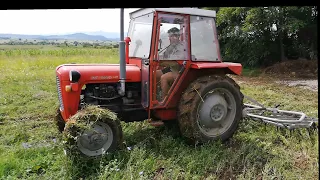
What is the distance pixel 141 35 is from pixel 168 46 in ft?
1.53

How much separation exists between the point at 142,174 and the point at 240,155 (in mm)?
1247

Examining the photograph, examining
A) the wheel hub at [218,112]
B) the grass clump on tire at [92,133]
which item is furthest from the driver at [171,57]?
the grass clump on tire at [92,133]

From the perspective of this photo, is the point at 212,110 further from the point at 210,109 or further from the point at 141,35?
the point at 141,35

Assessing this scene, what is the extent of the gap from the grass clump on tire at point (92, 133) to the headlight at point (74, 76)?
37cm

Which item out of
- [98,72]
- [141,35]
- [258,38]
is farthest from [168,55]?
[258,38]

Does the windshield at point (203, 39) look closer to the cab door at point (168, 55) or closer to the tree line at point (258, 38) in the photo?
the cab door at point (168, 55)

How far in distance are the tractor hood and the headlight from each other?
0.20ft

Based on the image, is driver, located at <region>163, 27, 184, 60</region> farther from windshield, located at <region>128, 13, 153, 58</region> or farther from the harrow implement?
the harrow implement

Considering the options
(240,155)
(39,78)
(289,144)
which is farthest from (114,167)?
(39,78)

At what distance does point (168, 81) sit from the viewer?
400 cm

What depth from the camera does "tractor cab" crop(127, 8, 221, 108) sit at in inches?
150

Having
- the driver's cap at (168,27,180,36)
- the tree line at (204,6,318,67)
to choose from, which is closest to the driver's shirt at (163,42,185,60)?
the driver's cap at (168,27,180,36)

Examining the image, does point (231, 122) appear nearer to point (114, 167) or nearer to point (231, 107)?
point (231, 107)

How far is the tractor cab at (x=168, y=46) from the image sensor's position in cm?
380
